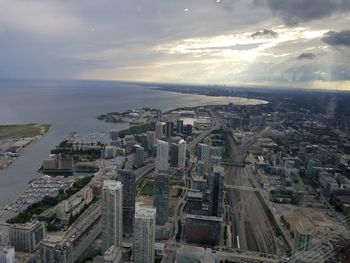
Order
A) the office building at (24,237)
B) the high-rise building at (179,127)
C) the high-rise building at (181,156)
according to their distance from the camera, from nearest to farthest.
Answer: the office building at (24,237), the high-rise building at (181,156), the high-rise building at (179,127)

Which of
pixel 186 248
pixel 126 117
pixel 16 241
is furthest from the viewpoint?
pixel 126 117

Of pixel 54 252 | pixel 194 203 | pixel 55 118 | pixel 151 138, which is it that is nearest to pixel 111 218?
pixel 54 252

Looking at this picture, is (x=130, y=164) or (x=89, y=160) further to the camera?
(x=89, y=160)

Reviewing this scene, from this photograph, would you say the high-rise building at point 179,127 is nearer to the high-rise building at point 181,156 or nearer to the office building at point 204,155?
the high-rise building at point 181,156

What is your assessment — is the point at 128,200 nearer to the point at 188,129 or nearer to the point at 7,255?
the point at 7,255

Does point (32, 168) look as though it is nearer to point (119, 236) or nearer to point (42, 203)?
point (42, 203)

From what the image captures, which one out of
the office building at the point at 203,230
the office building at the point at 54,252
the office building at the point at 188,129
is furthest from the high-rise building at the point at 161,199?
the office building at the point at 188,129

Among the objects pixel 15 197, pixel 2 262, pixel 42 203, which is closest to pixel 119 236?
pixel 2 262
